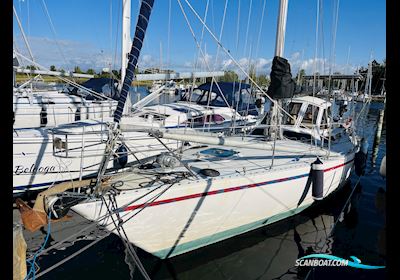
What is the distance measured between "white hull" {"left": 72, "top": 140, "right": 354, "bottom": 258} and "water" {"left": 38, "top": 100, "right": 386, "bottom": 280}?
13.3 inches

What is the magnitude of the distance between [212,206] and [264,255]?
191cm

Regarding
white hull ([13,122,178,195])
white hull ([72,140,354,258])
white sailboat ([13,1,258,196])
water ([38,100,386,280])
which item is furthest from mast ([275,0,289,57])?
water ([38,100,386,280])

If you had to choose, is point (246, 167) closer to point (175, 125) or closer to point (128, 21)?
point (175, 125)

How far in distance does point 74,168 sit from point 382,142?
66.4 feet

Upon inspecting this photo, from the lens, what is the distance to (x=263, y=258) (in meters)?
6.98

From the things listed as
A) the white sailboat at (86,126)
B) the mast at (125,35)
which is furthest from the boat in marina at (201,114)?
the mast at (125,35)

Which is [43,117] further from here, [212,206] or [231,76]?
[231,76]

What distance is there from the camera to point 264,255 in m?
7.08

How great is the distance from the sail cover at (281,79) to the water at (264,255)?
11.3 ft

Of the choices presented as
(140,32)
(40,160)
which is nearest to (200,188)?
(140,32)

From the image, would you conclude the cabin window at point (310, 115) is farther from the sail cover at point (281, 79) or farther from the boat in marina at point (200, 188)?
the sail cover at point (281, 79)

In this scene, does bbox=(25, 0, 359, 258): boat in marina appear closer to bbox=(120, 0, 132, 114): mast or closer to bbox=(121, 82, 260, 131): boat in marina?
bbox=(121, 82, 260, 131): boat in marina

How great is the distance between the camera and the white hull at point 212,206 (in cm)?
567
